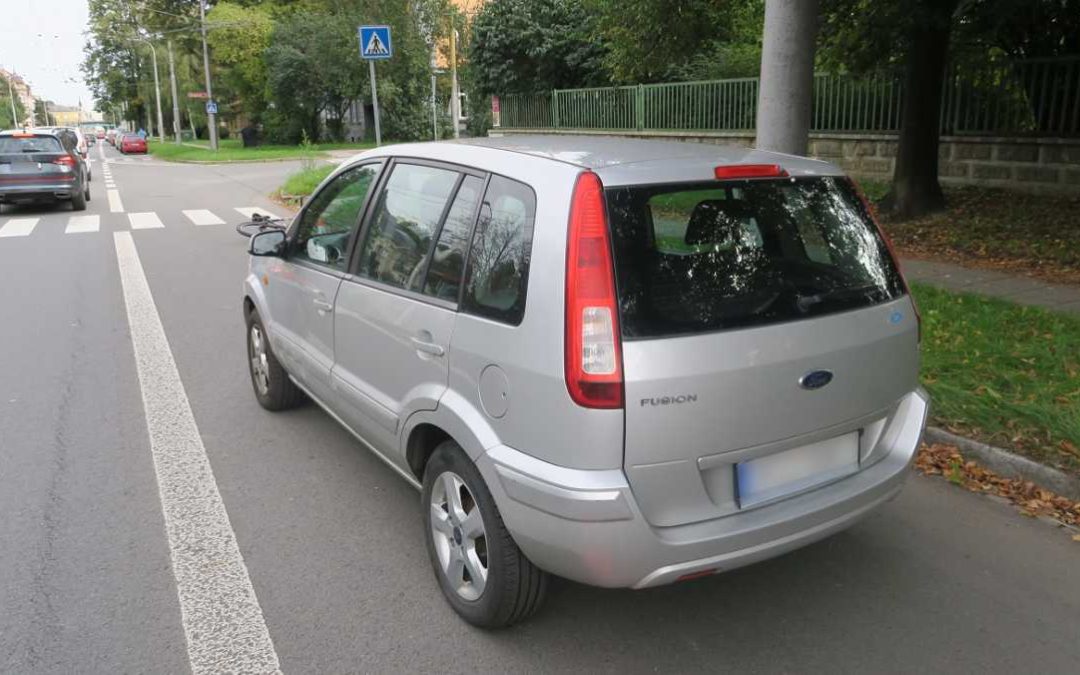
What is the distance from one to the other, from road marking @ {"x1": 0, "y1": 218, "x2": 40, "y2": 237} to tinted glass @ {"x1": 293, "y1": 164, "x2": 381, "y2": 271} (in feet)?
40.6

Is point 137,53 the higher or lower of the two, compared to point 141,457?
higher

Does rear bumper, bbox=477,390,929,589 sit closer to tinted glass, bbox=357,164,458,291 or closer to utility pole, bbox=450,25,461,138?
tinted glass, bbox=357,164,458,291

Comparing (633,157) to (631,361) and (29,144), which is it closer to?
(631,361)

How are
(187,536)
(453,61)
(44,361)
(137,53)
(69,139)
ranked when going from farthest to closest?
(137,53)
(453,61)
(69,139)
(44,361)
(187,536)

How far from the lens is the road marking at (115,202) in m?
A: 18.6

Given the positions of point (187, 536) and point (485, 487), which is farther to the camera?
point (187, 536)

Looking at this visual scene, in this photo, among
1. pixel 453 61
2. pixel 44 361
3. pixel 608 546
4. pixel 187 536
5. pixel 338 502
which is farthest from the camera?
pixel 453 61

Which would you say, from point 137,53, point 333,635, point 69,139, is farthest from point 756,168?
point 137,53

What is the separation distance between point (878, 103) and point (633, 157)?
38.3 feet

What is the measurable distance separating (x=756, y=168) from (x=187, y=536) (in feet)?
9.49

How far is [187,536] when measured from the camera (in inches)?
155

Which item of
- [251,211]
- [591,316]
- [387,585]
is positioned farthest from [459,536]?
[251,211]

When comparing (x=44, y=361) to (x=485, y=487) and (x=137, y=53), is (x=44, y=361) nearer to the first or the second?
(x=485, y=487)

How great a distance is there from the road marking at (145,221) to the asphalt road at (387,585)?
10.8 m
